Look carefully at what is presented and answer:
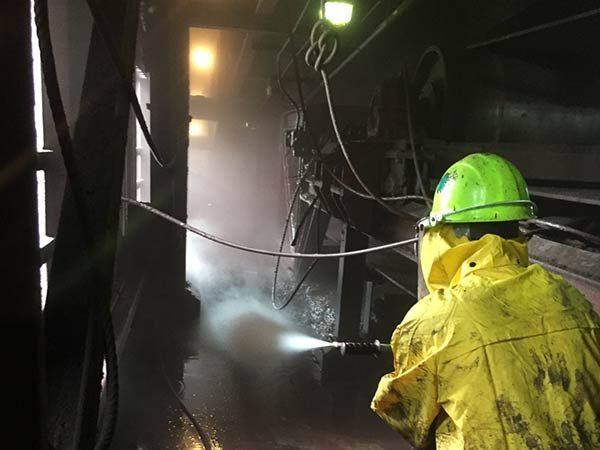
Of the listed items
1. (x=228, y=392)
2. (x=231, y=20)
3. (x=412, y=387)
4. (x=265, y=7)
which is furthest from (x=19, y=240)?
(x=231, y=20)

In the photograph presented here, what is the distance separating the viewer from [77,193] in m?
1.14

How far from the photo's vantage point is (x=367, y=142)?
166 inches

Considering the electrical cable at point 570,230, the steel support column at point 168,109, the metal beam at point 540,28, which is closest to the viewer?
the electrical cable at point 570,230

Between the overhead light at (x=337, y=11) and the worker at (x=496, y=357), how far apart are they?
7.60 feet

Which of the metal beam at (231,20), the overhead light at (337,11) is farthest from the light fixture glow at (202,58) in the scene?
the overhead light at (337,11)

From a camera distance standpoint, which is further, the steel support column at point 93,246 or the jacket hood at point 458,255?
the jacket hood at point 458,255

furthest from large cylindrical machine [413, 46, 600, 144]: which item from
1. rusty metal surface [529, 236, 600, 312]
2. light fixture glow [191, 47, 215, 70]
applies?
light fixture glow [191, 47, 215, 70]

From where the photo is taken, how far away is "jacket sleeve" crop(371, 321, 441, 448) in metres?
1.47

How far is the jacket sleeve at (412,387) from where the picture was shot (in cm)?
147

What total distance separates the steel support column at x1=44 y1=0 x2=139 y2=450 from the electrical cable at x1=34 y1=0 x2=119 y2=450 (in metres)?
0.02

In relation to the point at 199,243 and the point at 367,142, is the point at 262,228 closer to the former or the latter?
the point at 199,243

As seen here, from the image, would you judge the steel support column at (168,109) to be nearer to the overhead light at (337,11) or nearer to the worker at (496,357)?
the overhead light at (337,11)

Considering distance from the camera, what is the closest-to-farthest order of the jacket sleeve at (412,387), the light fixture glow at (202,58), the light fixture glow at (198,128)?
1. the jacket sleeve at (412,387)
2. the light fixture glow at (202,58)
3. the light fixture glow at (198,128)

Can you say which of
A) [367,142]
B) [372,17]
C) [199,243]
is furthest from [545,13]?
[199,243]
